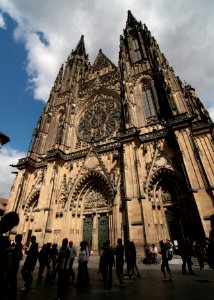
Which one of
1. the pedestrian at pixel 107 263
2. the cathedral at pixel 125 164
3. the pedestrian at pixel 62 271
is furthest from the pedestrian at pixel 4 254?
the cathedral at pixel 125 164

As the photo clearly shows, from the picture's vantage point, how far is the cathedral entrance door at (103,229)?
1259 centimetres

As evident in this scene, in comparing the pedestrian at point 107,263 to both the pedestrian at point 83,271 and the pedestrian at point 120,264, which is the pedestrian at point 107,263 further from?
the pedestrian at point 83,271

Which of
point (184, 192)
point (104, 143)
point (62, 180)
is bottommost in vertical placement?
point (184, 192)

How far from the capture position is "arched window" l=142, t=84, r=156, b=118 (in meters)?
16.0

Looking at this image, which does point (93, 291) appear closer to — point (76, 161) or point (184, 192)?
point (184, 192)

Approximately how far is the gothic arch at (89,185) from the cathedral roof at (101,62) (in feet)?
50.2

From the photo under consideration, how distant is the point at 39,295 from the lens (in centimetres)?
382

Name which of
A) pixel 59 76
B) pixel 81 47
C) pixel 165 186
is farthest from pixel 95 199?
pixel 81 47

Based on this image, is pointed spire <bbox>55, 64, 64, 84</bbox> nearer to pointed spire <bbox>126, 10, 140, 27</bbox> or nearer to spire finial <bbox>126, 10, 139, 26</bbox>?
pointed spire <bbox>126, 10, 140, 27</bbox>

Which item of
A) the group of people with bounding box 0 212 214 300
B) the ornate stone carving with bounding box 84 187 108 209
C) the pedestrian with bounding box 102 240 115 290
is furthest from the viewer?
the ornate stone carving with bounding box 84 187 108 209

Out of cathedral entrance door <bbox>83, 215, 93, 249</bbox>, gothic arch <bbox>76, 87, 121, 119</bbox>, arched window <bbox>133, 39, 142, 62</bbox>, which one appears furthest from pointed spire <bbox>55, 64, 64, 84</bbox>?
cathedral entrance door <bbox>83, 215, 93, 249</bbox>

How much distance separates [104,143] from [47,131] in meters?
7.75

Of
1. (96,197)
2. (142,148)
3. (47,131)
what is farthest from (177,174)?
→ (47,131)

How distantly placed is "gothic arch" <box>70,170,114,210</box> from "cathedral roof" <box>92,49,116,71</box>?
15297 mm
